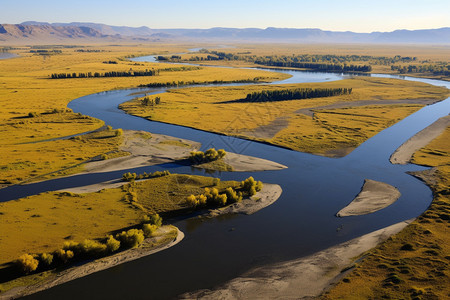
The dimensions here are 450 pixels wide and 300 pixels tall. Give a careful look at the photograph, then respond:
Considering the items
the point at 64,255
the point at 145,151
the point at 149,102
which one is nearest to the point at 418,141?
the point at 145,151

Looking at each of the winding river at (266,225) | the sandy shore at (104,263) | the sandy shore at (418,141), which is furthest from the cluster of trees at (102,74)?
the sandy shore at (104,263)

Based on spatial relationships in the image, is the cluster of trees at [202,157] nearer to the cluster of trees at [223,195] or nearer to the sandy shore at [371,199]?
the cluster of trees at [223,195]

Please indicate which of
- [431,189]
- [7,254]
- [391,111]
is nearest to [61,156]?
[7,254]

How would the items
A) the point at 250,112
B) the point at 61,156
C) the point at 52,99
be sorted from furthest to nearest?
the point at 52,99 < the point at 250,112 < the point at 61,156

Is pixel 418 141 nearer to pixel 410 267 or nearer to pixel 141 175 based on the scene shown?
pixel 410 267

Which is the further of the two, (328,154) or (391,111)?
(391,111)

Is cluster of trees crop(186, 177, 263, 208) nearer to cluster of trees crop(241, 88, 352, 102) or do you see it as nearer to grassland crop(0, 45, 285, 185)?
grassland crop(0, 45, 285, 185)

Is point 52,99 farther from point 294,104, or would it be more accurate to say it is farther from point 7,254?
point 7,254
